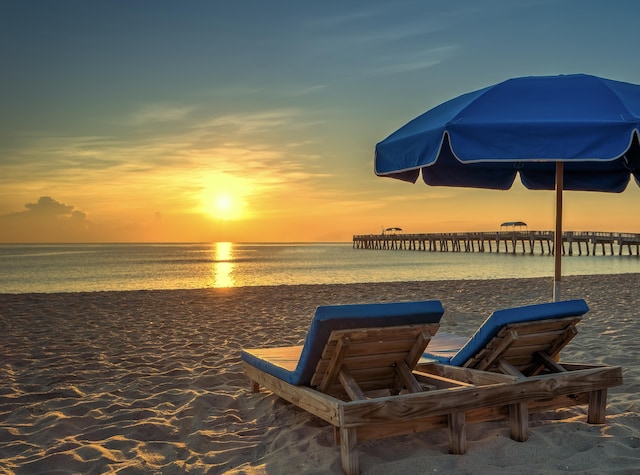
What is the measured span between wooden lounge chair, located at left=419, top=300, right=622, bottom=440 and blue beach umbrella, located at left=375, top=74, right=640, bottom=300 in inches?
36.9

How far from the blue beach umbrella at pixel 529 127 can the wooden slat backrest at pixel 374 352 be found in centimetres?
111

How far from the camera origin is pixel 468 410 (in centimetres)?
333

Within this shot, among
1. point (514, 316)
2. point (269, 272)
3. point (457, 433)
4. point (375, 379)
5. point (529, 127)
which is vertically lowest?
point (269, 272)

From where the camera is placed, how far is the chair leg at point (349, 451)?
2971 mm

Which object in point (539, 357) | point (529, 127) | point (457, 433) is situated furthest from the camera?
point (539, 357)

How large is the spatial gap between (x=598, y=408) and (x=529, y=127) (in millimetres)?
1927

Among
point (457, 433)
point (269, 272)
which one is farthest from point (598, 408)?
point (269, 272)

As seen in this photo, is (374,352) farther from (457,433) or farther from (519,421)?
(519,421)

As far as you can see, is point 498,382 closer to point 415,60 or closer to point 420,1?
point 420,1

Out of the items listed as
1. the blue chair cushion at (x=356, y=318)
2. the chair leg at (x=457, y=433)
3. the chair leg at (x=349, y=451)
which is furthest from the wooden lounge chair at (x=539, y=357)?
the chair leg at (x=349, y=451)

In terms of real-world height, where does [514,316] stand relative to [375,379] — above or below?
above

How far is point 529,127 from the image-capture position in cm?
340

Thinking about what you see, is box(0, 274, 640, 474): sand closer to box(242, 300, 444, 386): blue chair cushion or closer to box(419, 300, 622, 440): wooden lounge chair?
box(419, 300, 622, 440): wooden lounge chair

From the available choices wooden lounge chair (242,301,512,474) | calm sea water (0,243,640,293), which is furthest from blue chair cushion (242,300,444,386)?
calm sea water (0,243,640,293)
